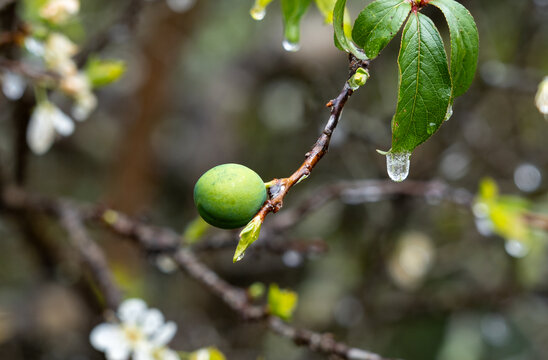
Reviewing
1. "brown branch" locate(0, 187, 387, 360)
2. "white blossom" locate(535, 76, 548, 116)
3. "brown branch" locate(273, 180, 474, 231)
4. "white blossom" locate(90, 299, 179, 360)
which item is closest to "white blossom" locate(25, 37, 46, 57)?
"brown branch" locate(0, 187, 387, 360)

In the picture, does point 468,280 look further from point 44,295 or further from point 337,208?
point 44,295

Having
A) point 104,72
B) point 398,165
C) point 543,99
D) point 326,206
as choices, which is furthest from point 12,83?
point 326,206

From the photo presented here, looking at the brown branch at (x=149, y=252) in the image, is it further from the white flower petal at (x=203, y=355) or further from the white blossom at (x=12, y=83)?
the white blossom at (x=12, y=83)

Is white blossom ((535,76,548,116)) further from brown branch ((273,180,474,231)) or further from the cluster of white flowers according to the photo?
the cluster of white flowers

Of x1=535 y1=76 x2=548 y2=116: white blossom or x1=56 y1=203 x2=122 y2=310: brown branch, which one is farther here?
x1=56 y1=203 x2=122 y2=310: brown branch

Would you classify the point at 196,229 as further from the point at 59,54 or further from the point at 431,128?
the point at 431,128

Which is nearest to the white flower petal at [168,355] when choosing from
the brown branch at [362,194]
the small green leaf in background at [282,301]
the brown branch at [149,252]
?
the brown branch at [149,252]

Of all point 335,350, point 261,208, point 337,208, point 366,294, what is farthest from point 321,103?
point 261,208
